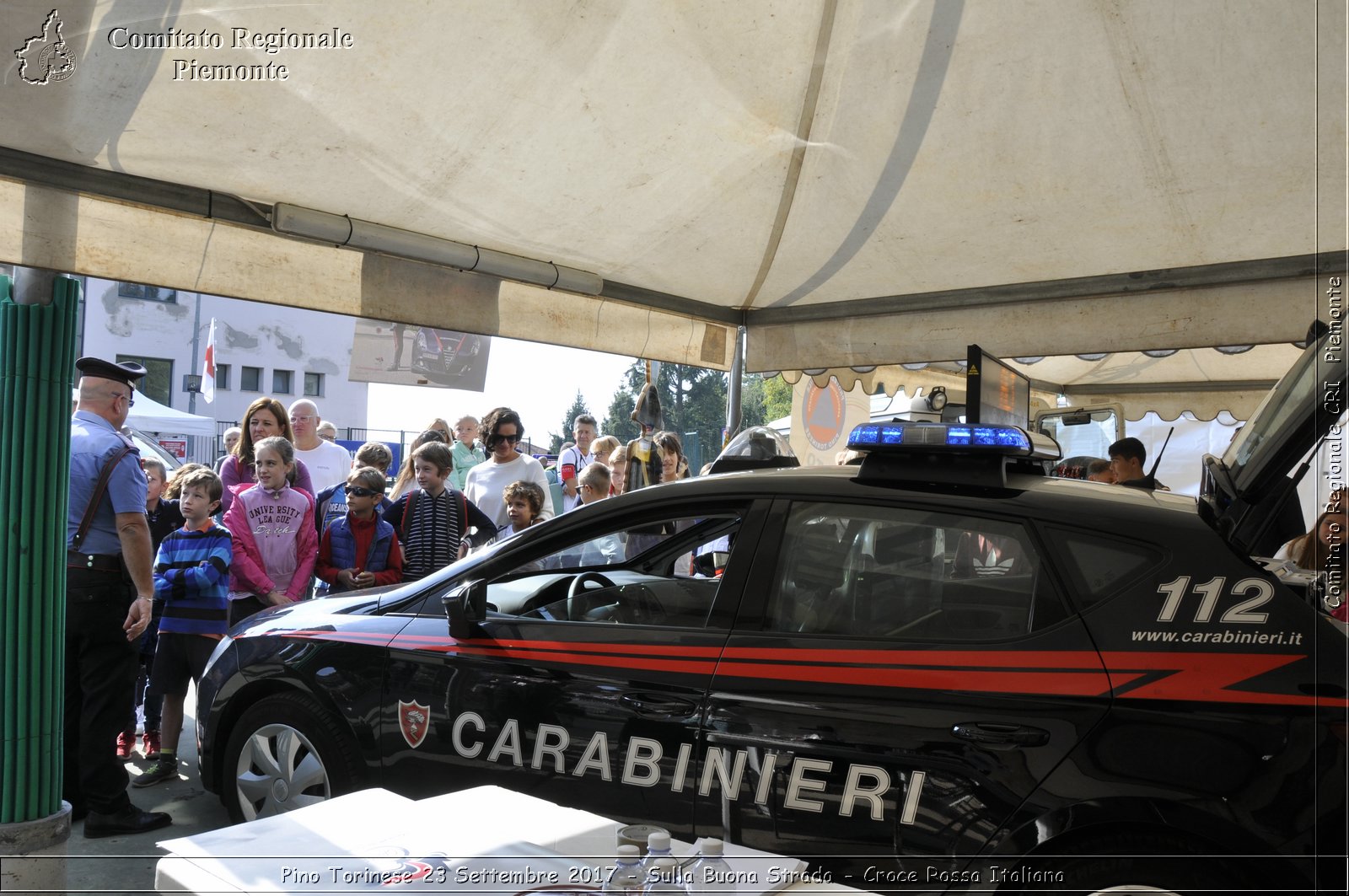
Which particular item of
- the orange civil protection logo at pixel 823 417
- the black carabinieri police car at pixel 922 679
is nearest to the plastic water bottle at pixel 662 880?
the black carabinieri police car at pixel 922 679

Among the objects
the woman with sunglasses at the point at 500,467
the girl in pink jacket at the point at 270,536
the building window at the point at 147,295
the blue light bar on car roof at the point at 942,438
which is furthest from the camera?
the building window at the point at 147,295

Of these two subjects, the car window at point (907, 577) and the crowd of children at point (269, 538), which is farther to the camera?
the crowd of children at point (269, 538)

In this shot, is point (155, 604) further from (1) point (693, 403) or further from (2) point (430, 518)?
(1) point (693, 403)

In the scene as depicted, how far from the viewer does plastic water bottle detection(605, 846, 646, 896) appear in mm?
1430

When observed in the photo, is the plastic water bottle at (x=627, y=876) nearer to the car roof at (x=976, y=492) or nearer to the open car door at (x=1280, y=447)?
the car roof at (x=976, y=492)

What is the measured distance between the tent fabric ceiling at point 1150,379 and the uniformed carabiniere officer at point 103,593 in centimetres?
598

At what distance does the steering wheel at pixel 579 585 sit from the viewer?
3293 mm

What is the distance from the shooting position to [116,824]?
13.8 ft

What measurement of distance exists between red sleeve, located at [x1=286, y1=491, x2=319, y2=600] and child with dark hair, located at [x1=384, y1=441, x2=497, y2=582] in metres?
0.49

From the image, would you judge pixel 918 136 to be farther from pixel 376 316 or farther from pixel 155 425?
pixel 155 425

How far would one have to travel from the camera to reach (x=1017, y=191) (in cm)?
478

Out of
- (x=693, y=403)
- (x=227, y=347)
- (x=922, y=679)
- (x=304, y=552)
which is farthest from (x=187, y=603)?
(x=693, y=403)

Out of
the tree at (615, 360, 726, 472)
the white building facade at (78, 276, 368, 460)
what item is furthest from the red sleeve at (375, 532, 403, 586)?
the tree at (615, 360, 726, 472)

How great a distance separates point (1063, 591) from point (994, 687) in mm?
315
